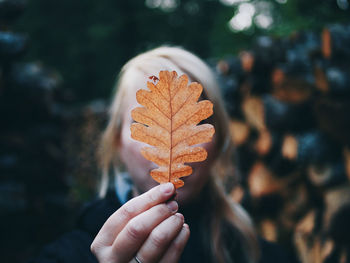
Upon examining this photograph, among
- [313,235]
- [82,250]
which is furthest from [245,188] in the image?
[82,250]

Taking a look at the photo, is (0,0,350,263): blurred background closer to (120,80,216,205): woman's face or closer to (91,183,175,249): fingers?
(120,80,216,205): woman's face

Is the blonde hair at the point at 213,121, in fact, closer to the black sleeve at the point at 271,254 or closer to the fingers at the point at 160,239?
the black sleeve at the point at 271,254

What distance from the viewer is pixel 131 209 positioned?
52 centimetres

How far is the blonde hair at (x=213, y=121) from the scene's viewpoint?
838 millimetres

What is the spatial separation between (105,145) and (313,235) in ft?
3.68

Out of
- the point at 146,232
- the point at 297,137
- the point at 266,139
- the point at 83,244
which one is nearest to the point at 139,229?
the point at 146,232

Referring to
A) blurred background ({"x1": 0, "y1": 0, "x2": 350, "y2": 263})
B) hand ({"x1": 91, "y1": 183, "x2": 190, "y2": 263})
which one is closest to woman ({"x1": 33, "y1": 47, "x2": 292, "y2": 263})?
hand ({"x1": 91, "y1": 183, "x2": 190, "y2": 263})

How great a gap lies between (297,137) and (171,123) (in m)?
1.32

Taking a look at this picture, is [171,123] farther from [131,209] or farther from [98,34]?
[98,34]

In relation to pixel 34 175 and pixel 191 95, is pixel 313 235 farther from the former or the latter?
pixel 34 175

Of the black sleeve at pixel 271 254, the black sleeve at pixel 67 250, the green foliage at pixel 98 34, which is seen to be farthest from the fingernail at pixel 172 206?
the green foliage at pixel 98 34

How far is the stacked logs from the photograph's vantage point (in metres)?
1.25

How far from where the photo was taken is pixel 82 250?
84 cm

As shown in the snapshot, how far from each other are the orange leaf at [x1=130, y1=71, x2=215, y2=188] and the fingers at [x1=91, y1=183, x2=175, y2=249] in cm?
2
